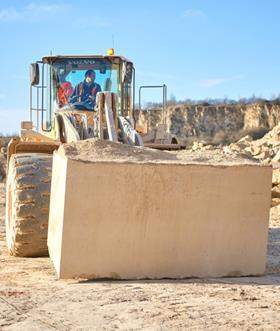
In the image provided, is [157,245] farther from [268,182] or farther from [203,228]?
[268,182]

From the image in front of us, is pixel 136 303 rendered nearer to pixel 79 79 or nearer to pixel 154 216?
pixel 154 216

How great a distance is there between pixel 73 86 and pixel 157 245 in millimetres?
4852

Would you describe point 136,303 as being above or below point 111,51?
below

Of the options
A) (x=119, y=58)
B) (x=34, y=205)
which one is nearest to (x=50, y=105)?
(x=119, y=58)

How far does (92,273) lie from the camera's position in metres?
5.49

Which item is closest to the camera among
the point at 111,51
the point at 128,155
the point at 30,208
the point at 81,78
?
the point at 128,155

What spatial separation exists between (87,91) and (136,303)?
5481 millimetres

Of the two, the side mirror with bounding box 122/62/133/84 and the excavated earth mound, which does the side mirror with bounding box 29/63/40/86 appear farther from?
the excavated earth mound

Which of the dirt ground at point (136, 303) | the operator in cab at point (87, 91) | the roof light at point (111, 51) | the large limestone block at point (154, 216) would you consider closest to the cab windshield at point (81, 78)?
the operator in cab at point (87, 91)

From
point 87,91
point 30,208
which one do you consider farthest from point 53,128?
point 30,208

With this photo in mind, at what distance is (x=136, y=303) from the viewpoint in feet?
15.4

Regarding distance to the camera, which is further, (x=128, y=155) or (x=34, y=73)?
(x=34, y=73)

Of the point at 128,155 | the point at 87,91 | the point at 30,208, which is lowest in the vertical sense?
the point at 30,208

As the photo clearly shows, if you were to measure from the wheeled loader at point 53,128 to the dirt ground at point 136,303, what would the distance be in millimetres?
691
